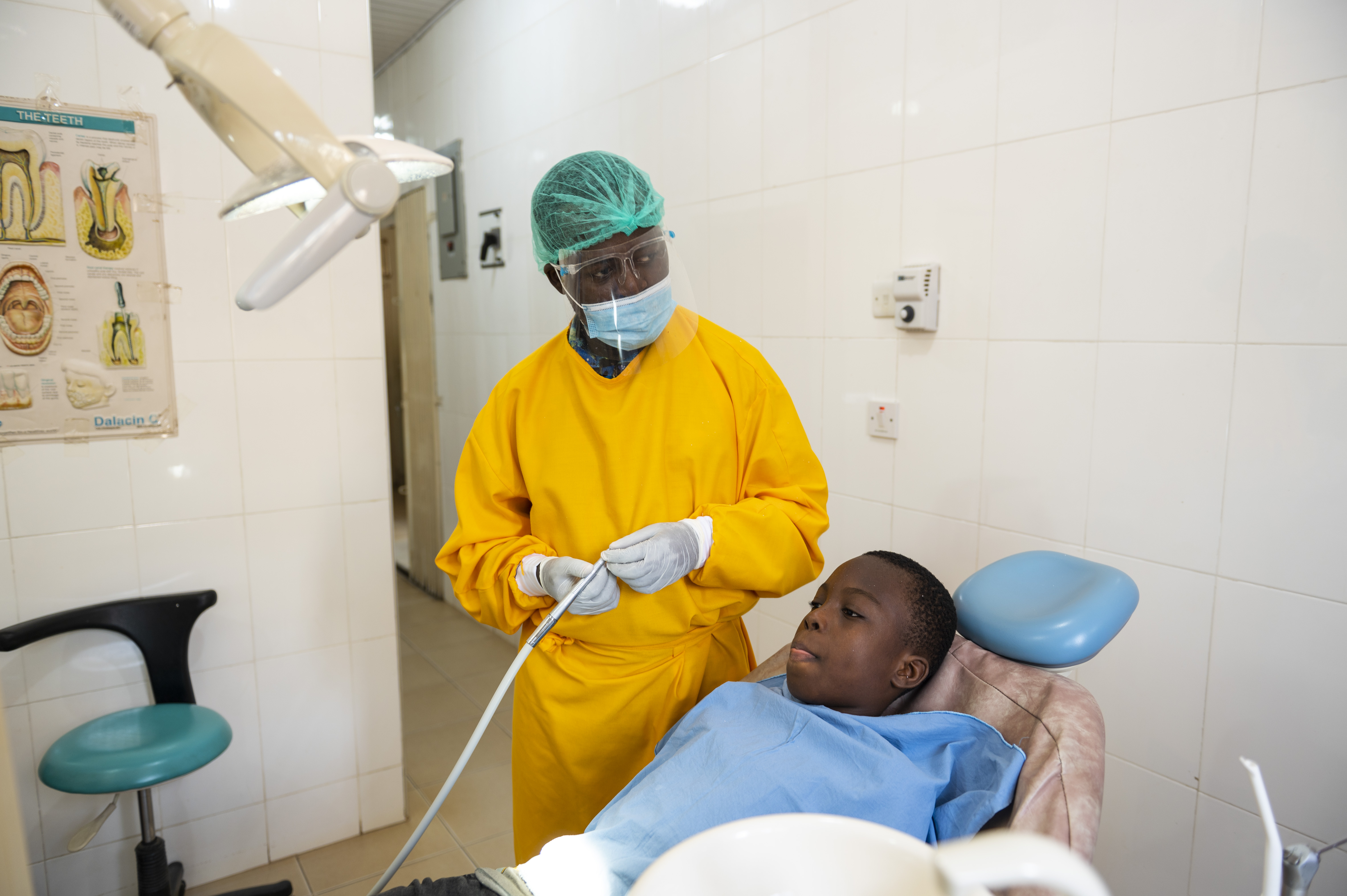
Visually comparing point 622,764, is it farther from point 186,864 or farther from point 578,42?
point 578,42

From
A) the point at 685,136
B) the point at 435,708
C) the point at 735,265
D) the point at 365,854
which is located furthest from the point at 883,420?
the point at 435,708

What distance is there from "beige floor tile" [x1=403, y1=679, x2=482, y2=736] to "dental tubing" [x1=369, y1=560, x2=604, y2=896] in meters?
2.00

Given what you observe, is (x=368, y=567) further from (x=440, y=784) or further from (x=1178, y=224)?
(x=1178, y=224)

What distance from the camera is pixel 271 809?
7.30 feet

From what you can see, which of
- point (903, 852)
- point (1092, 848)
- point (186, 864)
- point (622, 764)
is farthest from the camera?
point (186, 864)

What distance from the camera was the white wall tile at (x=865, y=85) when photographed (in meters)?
1.85

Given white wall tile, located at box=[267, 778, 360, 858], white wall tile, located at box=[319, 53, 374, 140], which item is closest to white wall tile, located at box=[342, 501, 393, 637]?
white wall tile, located at box=[267, 778, 360, 858]

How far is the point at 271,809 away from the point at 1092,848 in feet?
7.15

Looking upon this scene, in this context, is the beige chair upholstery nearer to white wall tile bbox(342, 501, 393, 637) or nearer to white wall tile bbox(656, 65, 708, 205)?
white wall tile bbox(342, 501, 393, 637)

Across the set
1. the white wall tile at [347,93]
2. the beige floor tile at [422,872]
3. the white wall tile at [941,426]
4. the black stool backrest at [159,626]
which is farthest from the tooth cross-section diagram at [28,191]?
the white wall tile at [941,426]

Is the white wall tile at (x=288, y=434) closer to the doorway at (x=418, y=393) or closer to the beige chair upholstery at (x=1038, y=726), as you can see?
the beige chair upholstery at (x=1038, y=726)

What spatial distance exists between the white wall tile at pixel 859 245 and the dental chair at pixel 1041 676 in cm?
85

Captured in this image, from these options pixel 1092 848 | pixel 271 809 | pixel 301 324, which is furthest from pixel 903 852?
pixel 271 809

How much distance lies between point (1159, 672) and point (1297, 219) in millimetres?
833
